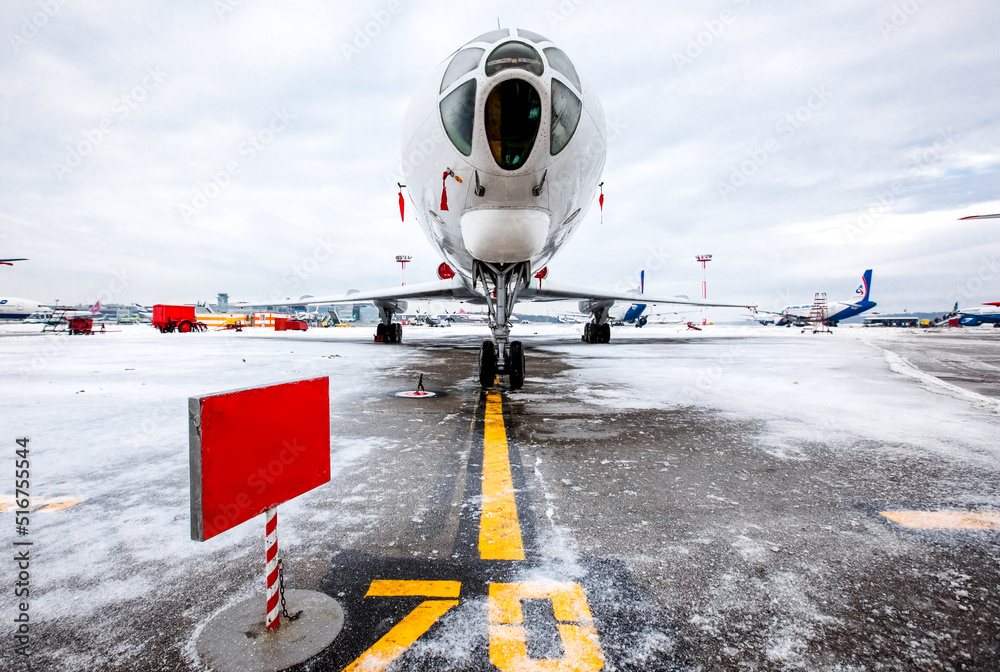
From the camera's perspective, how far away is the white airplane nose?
5371 millimetres

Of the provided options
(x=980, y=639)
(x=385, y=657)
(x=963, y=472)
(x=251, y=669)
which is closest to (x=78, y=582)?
(x=251, y=669)

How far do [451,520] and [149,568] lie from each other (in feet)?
4.30

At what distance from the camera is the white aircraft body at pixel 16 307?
48528mm

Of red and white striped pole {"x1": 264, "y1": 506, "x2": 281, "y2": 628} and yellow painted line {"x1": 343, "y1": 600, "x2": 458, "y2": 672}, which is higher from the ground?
red and white striped pole {"x1": 264, "y1": 506, "x2": 281, "y2": 628}

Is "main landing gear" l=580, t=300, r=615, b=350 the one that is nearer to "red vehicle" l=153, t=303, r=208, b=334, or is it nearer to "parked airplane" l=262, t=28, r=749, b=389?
"parked airplane" l=262, t=28, r=749, b=389

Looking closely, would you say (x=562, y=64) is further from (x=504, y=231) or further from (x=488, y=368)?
(x=488, y=368)

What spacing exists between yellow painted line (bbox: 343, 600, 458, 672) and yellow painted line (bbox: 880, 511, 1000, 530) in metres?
2.37

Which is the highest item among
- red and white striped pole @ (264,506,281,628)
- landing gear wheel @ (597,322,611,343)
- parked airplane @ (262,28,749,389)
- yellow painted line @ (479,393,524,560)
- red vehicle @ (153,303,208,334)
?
parked airplane @ (262,28,749,389)

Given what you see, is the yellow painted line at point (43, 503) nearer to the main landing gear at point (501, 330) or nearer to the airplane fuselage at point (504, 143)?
the airplane fuselage at point (504, 143)

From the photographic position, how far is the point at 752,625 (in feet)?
5.06

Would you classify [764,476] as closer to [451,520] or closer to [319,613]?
[451,520]

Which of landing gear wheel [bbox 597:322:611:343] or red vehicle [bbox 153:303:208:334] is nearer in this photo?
landing gear wheel [bbox 597:322:611:343]

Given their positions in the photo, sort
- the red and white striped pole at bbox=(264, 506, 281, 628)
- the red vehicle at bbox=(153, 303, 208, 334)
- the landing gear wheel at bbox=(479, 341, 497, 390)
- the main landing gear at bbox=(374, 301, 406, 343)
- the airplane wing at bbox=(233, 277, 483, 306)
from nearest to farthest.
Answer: the red and white striped pole at bbox=(264, 506, 281, 628)
the landing gear wheel at bbox=(479, 341, 497, 390)
the airplane wing at bbox=(233, 277, 483, 306)
the main landing gear at bbox=(374, 301, 406, 343)
the red vehicle at bbox=(153, 303, 208, 334)

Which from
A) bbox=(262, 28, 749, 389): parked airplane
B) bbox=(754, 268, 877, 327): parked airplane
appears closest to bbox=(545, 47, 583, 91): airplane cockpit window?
bbox=(262, 28, 749, 389): parked airplane
